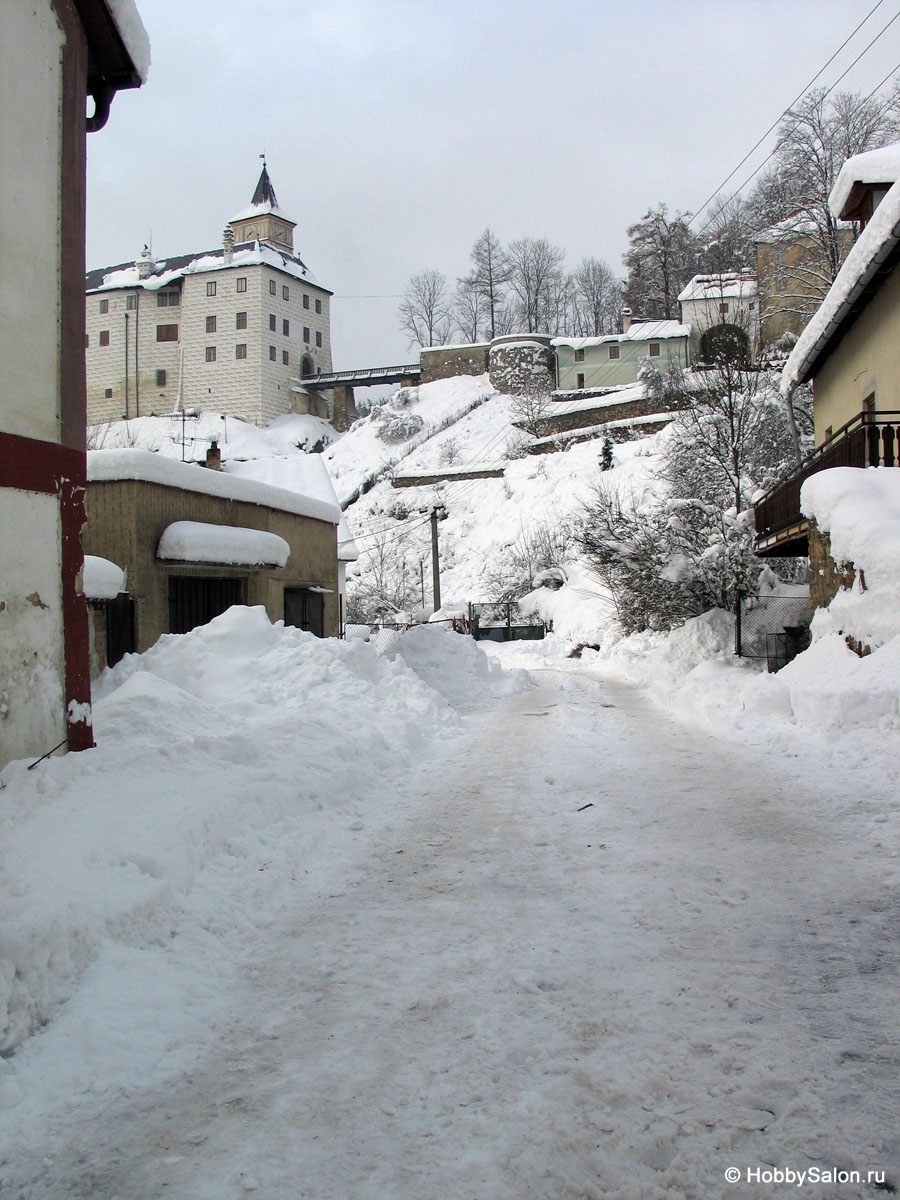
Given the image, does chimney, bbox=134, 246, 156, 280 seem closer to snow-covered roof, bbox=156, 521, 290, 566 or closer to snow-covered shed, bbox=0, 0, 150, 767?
snow-covered roof, bbox=156, 521, 290, 566

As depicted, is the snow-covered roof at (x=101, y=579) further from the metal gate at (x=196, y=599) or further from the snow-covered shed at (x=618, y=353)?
the snow-covered shed at (x=618, y=353)

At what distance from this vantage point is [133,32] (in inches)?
300

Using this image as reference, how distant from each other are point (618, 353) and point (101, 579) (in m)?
60.0

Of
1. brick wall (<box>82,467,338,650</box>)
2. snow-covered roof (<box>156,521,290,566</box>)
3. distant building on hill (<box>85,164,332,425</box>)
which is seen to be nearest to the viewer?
brick wall (<box>82,467,338,650</box>)

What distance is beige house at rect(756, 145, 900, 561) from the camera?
12445mm

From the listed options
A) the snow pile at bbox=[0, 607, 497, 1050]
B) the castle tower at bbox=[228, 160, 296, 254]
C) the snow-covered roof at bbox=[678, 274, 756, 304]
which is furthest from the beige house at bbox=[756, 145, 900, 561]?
the castle tower at bbox=[228, 160, 296, 254]

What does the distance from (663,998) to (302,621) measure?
1510cm

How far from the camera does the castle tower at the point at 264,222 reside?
74.1 metres

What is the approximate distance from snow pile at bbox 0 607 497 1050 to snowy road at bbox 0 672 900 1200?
0.56m

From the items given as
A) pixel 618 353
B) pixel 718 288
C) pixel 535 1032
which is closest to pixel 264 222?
pixel 618 353

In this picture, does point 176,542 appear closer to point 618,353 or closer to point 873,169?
point 873,169

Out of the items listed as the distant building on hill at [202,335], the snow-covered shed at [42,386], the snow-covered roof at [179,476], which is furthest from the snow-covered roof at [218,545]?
the distant building on hill at [202,335]

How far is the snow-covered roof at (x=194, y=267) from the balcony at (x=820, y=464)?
200 feet

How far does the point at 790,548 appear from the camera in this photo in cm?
1786
